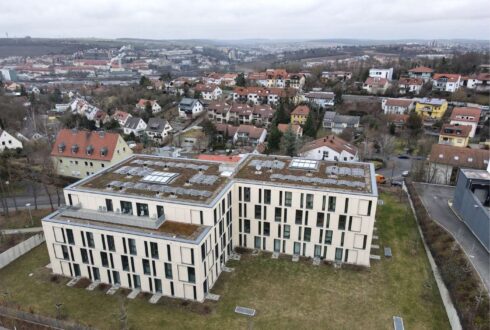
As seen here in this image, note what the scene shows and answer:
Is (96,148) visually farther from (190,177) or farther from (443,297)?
(443,297)

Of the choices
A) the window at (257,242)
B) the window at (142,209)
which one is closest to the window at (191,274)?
the window at (142,209)

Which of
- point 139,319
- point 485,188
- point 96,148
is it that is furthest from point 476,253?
point 96,148

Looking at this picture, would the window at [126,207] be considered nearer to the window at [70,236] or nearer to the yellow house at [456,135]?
the window at [70,236]

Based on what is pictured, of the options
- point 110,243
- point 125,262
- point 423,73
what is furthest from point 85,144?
point 423,73

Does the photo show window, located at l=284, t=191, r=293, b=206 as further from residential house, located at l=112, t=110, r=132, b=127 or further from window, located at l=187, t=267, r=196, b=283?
residential house, located at l=112, t=110, r=132, b=127

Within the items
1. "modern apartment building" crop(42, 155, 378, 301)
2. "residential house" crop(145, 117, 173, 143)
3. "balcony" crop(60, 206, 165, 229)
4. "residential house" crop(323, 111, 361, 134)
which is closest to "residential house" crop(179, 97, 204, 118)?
"residential house" crop(145, 117, 173, 143)
